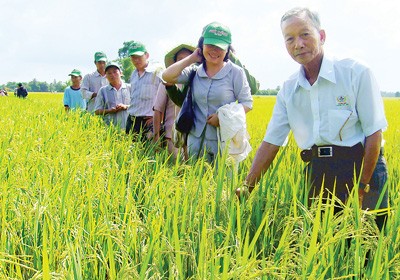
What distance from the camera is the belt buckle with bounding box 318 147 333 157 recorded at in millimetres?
1768

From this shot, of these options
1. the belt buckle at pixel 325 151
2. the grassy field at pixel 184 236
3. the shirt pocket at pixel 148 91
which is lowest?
the grassy field at pixel 184 236

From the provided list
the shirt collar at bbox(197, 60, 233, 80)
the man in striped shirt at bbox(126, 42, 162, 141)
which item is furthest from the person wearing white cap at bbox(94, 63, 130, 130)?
the shirt collar at bbox(197, 60, 233, 80)

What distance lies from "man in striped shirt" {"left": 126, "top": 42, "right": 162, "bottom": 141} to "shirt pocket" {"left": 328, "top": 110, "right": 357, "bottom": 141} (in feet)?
8.25

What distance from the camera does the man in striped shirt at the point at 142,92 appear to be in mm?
4156

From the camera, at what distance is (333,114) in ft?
5.69

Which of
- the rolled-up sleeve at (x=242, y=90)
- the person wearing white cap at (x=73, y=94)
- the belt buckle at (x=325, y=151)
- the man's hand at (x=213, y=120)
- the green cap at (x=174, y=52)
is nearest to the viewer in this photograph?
the belt buckle at (x=325, y=151)

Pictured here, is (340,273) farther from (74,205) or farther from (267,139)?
(74,205)

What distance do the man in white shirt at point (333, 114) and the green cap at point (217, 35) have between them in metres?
0.83

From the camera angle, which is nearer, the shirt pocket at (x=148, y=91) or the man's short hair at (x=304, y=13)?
the man's short hair at (x=304, y=13)

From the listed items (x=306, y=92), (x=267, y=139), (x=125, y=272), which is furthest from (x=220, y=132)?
(x=125, y=272)

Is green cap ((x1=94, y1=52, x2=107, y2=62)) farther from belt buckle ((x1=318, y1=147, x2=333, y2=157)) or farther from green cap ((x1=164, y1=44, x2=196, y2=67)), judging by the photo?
belt buckle ((x1=318, y1=147, x2=333, y2=157))

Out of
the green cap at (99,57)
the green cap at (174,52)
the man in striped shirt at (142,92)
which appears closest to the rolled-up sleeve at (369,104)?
the green cap at (174,52)

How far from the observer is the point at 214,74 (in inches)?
110

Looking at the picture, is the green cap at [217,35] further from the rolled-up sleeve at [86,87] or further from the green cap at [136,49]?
the rolled-up sleeve at [86,87]
